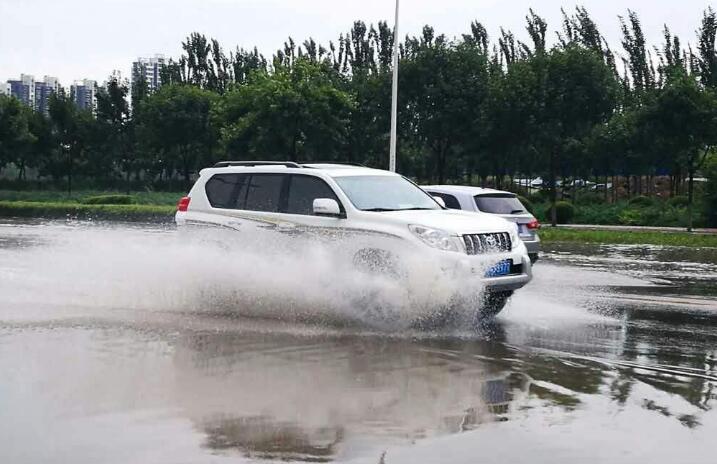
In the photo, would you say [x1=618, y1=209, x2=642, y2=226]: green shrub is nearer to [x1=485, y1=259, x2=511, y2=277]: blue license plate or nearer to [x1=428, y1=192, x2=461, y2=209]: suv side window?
[x1=428, y1=192, x2=461, y2=209]: suv side window

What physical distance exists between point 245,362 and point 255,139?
3253cm

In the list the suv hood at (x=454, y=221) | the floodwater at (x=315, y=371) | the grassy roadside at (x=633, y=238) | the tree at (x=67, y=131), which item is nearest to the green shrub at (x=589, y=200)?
the grassy roadside at (x=633, y=238)

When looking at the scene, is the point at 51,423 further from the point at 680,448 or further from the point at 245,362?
the point at 680,448

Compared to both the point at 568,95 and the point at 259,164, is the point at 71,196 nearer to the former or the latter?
the point at 568,95

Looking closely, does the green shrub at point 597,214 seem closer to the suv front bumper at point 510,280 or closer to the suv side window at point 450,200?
the suv side window at point 450,200

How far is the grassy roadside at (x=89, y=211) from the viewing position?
A: 3978cm

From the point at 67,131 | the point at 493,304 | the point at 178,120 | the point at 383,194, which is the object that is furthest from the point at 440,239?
the point at 67,131

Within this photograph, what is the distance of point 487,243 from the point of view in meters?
9.92

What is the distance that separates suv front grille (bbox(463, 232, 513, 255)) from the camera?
9.71 meters

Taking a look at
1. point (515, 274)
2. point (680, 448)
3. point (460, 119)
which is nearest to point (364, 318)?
point (515, 274)

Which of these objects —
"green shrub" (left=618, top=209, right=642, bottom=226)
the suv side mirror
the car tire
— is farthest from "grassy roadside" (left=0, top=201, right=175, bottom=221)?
the car tire

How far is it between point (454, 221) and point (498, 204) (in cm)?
644

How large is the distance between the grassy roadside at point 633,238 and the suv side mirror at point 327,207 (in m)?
16.5

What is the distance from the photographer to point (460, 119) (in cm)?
3844
